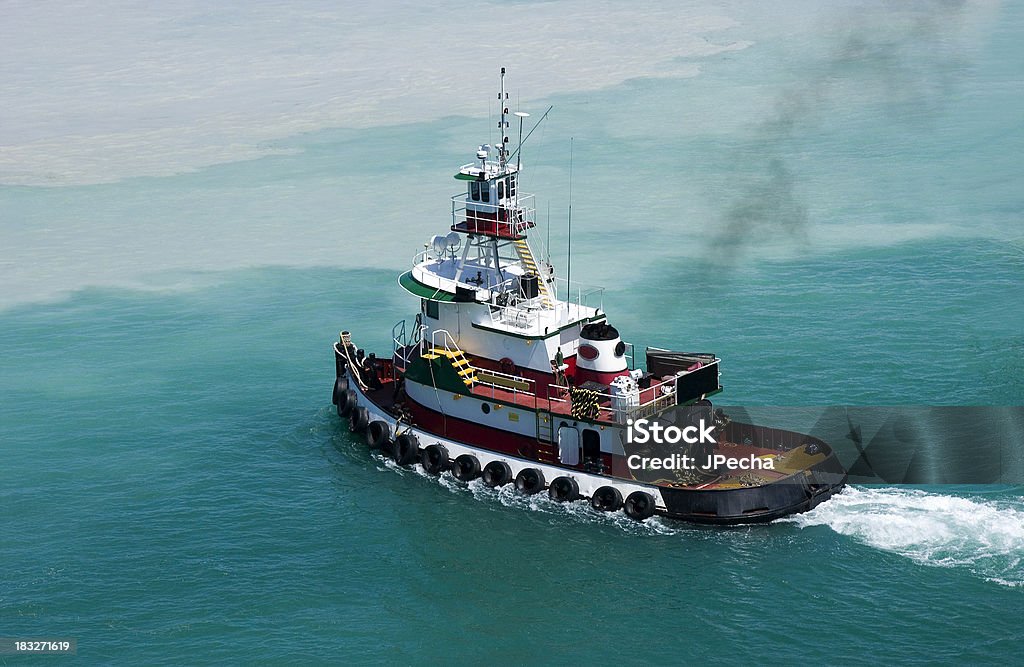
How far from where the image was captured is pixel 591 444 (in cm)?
4853

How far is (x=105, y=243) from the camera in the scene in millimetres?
78188

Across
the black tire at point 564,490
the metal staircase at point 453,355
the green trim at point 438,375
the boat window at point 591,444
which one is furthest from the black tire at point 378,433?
the boat window at point 591,444

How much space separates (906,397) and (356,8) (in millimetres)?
91180

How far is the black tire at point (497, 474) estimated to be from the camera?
49125 millimetres

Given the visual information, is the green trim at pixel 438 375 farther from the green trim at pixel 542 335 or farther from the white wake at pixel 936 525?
the white wake at pixel 936 525

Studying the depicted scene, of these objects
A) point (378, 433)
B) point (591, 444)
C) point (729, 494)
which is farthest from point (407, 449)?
point (729, 494)

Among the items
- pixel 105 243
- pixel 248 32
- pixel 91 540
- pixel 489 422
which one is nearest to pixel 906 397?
pixel 489 422

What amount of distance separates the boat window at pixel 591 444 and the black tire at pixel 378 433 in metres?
8.32

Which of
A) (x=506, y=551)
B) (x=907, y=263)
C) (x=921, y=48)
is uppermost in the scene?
(x=921, y=48)

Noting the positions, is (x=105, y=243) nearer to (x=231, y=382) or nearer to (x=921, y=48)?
(x=231, y=382)

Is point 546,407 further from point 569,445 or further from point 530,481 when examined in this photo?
point 530,481

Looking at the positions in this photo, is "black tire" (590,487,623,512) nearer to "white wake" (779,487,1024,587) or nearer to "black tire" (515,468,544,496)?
"black tire" (515,468,544,496)

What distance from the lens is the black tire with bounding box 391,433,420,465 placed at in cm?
5147

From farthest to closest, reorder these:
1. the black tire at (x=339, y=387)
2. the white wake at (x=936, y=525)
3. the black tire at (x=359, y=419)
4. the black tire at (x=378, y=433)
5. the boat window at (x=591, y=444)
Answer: the black tire at (x=339, y=387)
the black tire at (x=359, y=419)
the black tire at (x=378, y=433)
the boat window at (x=591, y=444)
the white wake at (x=936, y=525)
